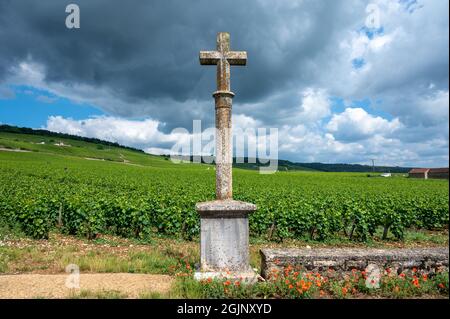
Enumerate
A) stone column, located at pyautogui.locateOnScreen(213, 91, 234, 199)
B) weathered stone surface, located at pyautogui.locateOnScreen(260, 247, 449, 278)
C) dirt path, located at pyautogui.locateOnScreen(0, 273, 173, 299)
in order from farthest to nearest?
stone column, located at pyautogui.locateOnScreen(213, 91, 234, 199), weathered stone surface, located at pyautogui.locateOnScreen(260, 247, 449, 278), dirt path, located at pyautogui.locateOnScreen(0, 273, 173, 299)

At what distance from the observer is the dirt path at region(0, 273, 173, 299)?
5605 millimetres

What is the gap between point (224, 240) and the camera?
6328 mm

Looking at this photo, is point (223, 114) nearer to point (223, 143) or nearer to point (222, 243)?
point (223, 143)

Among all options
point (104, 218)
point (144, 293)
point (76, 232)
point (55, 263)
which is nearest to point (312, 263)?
point (144, 293)

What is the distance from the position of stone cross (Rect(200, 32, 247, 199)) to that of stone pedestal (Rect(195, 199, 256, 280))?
19.8 inches

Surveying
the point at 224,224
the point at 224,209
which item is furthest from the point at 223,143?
the point at 224,224

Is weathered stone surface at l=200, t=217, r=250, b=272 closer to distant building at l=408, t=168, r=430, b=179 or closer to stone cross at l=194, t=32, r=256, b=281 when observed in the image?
stone cross at l=194, t=32, r=256, b=281

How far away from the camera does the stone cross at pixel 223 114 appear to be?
21.8ft

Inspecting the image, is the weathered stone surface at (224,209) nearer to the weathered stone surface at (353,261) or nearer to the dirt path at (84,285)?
the weathered stone surface at (353,261)

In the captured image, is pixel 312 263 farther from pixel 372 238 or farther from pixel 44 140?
pixel 44 140

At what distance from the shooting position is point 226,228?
633 cm

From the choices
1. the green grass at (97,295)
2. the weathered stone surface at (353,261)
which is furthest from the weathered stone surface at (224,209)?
the green grass at (97,295)

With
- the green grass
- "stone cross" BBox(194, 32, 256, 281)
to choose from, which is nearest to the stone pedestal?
"stone cross" BBox(194, 32, 256, 281)

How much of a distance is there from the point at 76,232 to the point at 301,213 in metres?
9.17
